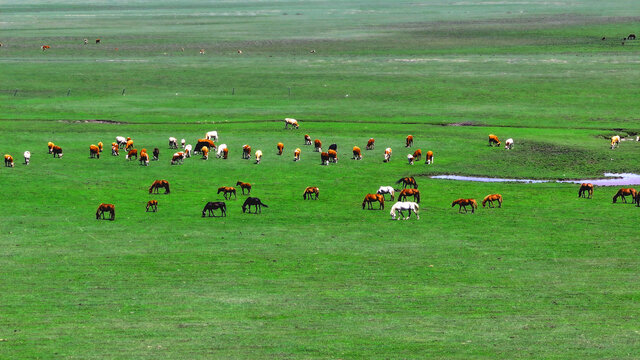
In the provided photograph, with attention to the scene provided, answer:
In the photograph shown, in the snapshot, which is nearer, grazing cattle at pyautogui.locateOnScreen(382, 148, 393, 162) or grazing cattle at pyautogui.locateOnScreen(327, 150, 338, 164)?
grazing cattle at pyautogui.locateOnScreen(327, 150, 338, 164)

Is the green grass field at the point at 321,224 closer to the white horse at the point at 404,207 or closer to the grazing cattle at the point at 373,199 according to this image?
the white horse at the point at 404,207

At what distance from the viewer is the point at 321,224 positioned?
42.3 m

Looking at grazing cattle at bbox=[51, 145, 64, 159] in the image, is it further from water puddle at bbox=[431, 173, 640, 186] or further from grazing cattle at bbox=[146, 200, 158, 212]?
water puddle at bbox=[431, 173, 640, 186]

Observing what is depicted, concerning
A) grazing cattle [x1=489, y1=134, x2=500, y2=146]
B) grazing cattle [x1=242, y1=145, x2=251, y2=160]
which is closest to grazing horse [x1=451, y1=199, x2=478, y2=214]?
grazing cattle [x1=242, y1=145, x2=251, y2=160]

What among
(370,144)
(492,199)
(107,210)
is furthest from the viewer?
(370,144)

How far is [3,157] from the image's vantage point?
5909 cm

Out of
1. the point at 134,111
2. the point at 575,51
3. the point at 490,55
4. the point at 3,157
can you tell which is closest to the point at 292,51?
the point at 490,55

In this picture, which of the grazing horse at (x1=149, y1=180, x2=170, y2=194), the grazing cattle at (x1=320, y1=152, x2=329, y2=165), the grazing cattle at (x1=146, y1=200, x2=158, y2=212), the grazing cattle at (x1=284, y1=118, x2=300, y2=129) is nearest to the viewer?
the grazing cattle at (x1=146, y1=200, x2=158, y2=212)

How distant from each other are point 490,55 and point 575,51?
10887mm

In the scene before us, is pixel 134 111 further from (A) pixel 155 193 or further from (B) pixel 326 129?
(A) pixel 155 193

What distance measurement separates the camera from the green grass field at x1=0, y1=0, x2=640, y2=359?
27.7 meters

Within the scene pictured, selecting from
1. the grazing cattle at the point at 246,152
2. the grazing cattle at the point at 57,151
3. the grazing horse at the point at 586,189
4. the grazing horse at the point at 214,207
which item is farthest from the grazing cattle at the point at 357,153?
the grazing cattle at the point at 57,151

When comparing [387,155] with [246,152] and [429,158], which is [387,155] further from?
[246,152]

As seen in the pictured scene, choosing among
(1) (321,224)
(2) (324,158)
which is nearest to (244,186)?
(1) (321,224)
